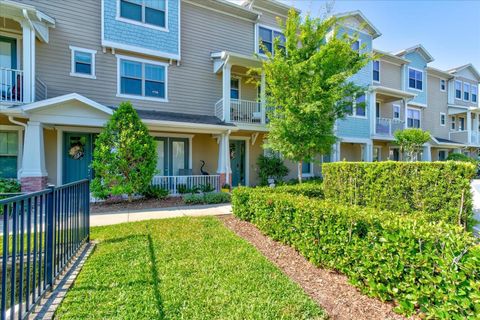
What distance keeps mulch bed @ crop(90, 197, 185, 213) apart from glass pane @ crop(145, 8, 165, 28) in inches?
325

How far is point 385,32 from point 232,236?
19124 mm

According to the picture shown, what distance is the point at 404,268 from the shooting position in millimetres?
2900

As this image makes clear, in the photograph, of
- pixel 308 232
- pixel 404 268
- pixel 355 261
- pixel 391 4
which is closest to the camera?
pixel 404 268

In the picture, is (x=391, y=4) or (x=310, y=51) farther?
(x=391, y=4)

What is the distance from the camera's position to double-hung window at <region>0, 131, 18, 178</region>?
955 cm

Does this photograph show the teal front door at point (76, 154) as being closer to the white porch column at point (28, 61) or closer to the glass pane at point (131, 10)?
the white porch column at point (28, 61)

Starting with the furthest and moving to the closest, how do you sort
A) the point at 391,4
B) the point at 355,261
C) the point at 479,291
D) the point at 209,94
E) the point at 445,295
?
→ the point at 209,94
the point at 391,4
the point at 355,261
the point at 445,295
the point at 479,291

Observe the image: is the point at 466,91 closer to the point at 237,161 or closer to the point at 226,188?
the point at 237,161

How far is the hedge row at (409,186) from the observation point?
482 centimetres

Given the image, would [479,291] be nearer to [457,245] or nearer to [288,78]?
[457,245]

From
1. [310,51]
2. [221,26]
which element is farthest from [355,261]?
[221,26]

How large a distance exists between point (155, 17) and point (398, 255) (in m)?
13.2

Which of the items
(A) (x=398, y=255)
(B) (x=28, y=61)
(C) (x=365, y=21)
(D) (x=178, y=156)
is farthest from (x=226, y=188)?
(C) (x=365, y=21)

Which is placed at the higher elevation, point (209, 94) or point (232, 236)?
point (209, 94)
